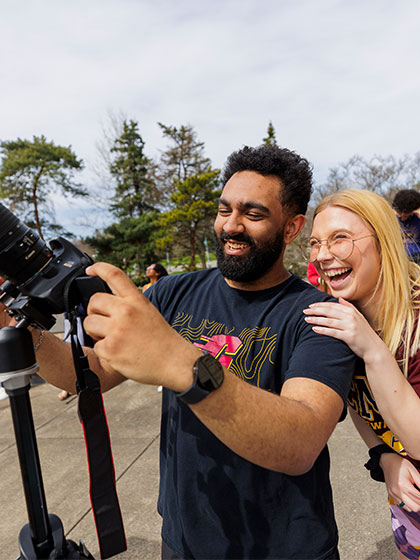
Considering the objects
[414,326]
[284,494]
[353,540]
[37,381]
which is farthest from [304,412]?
[37,381]

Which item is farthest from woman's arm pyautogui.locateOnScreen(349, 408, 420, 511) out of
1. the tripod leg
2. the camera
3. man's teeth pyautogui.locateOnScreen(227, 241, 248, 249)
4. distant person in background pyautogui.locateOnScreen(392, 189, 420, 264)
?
distant person in background pyautogui.locateOnScreen(392, 189, 420, 264)

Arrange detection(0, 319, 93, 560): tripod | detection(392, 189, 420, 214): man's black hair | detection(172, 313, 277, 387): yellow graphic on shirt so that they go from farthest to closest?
1. detection(392, 189, 420, 214): man's black hair
2. detection(172, 313, 277, 387): yellow graphic on shirt
3. detection(0, 319, 93, 560): tripod

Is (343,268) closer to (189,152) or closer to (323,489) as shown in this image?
(323,489)

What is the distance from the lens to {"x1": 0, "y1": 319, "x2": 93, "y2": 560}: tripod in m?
0.82

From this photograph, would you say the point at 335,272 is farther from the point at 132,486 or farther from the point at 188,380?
the point at 132,486

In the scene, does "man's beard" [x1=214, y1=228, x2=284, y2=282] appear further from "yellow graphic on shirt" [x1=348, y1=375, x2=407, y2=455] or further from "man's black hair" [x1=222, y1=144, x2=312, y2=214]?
"yellow graphic on shirt" [x1=348, y1=375, x2=407, y2=455]

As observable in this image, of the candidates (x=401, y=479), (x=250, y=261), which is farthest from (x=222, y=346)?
(x=401, y=479)

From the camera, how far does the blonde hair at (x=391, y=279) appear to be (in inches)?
54.5

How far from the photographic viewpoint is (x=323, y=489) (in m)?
1.27

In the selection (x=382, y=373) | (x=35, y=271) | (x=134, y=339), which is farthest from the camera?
(x=382, y=373)

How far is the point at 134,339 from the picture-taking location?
69cm

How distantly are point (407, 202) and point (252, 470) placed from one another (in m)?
4.40

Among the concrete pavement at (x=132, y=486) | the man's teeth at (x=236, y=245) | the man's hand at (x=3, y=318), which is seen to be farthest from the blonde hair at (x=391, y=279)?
the concrete pavement at (x=132, y=486)

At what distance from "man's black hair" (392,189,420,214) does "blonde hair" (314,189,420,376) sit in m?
3.52
